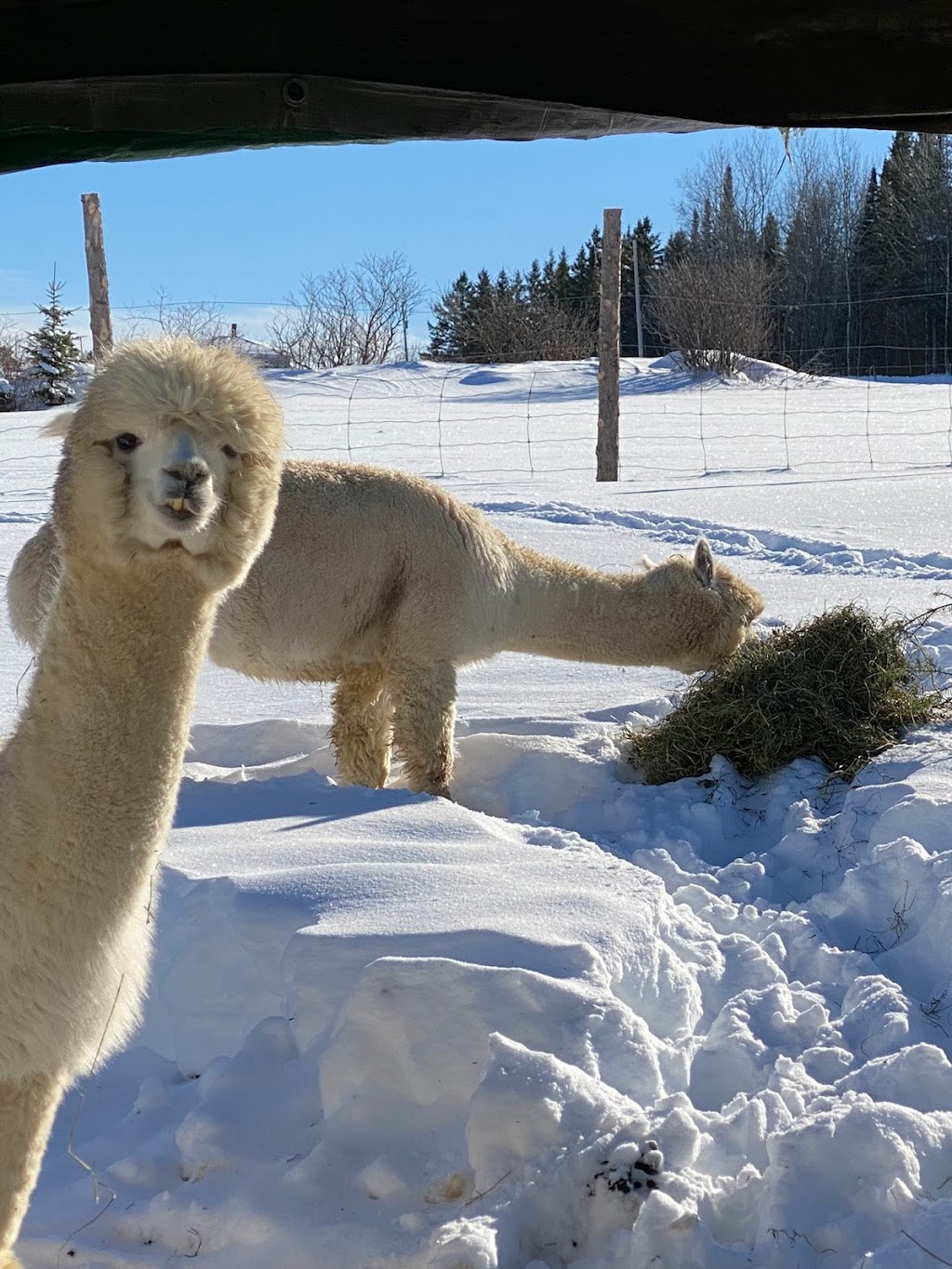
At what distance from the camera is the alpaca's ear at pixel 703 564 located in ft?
20.5

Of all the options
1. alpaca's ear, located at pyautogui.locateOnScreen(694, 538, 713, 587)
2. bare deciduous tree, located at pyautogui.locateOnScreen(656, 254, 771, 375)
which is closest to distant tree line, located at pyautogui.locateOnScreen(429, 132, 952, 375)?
bare deciduous tree, located at pyautogui.locateOnScreen(656, 254, 771, 375)

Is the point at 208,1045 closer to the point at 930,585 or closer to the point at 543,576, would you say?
the point at 543,576

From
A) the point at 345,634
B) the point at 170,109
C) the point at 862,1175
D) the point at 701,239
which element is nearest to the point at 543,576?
the point at 345,634

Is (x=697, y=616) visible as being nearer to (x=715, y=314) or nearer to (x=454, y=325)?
(x=715, y=314)

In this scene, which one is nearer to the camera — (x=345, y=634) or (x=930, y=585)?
(x=345, y=634)

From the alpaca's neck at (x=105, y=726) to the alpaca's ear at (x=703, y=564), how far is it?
451 centimetres

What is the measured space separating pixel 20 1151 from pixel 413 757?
3.28m

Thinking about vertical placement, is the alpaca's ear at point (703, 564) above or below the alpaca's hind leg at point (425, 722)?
above

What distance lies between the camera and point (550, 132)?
3078mm

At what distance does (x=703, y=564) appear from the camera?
6.28 meters

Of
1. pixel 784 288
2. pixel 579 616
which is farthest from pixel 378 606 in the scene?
pixel 784 288

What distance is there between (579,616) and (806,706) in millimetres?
1183

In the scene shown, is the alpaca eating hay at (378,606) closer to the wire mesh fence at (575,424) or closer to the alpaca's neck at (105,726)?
the alpaca's neck at (105,726)

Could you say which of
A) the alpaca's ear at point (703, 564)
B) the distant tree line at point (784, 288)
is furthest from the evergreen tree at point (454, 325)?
the alpaca's ear at point (703, 564)
